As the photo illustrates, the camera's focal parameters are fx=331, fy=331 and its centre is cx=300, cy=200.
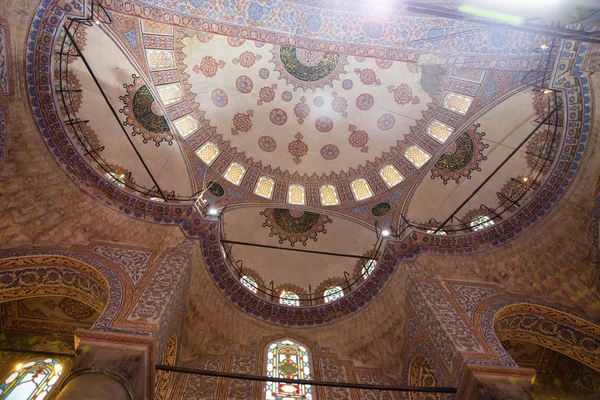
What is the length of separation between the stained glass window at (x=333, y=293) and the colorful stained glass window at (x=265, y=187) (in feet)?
12.0

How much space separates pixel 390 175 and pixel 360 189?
110 centimetres

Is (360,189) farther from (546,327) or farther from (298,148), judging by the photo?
(546,327)

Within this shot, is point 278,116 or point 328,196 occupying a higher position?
point 278,116

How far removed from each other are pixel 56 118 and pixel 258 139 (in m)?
6.10

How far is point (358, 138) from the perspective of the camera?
1183 centimetres

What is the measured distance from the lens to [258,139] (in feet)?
38.6

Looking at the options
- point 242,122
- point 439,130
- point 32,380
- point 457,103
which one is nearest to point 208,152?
point 242,122

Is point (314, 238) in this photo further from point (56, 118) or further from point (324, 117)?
point (56, 118)

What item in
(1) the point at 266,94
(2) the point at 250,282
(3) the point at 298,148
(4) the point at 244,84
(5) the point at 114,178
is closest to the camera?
(5) the point at 114,178

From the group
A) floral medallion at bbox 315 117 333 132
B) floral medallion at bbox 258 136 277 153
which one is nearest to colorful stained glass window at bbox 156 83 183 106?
floral medallion at bbox 258 136 277 153

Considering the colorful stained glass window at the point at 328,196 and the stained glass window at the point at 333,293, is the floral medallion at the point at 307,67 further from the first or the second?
the stained glass window at the point at 333,293

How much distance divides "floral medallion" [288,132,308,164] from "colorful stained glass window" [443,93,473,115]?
4838 millimetres

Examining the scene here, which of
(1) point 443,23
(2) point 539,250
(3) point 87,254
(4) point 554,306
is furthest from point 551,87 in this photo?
(3) point 87,254

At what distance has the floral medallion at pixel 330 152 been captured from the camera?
472 inches
